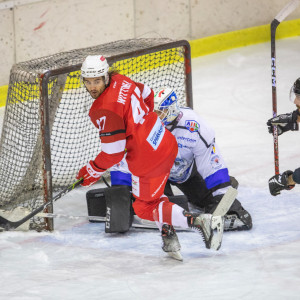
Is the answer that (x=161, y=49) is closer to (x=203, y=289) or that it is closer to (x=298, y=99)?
(x=298, y=99)

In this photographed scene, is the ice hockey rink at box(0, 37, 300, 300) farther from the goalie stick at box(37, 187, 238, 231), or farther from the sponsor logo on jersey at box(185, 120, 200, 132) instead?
the sponsor logo on jersey at box(185, 120, 200, 132)

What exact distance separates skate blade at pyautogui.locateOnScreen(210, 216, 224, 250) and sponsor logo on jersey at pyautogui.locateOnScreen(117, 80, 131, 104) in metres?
0.79

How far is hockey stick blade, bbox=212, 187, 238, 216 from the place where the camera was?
15.2 feet

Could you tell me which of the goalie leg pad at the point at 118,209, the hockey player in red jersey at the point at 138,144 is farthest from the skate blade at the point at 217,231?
the goalie leg pad at the point at 118,209

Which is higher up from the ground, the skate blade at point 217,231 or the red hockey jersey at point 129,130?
the red hockey jersey at point 129,130

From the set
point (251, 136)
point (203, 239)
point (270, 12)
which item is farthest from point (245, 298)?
point (270, 12)

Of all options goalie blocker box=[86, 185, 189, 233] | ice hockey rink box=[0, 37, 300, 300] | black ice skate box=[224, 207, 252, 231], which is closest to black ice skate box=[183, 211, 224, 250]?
ice hockey rink box=[0, 37, 300, 300]

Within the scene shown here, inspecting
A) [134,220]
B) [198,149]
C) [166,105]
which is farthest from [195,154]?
[134,220]

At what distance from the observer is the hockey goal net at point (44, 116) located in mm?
4984

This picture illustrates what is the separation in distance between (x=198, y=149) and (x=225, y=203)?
0.52 m

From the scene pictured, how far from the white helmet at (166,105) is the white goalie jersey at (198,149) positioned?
0.05m

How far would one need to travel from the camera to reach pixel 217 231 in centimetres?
461

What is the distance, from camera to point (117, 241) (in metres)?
4.97

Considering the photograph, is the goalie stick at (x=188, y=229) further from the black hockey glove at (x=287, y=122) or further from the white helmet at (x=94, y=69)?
the white helmet at (x=94, y=69)
